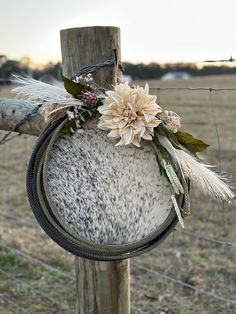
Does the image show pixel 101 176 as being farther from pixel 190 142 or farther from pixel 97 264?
pixel 97 264

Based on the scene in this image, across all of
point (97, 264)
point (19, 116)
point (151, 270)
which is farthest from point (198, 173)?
point (151, 270)

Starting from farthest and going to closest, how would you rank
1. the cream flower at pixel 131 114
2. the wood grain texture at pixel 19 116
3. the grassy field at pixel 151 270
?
the grassy field at pixel 151 270
the wood grain texture at pixel 19 116
the cream flower at pixel 131 114

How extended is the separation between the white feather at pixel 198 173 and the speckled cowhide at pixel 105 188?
0.19 ft

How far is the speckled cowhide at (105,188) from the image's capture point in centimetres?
117

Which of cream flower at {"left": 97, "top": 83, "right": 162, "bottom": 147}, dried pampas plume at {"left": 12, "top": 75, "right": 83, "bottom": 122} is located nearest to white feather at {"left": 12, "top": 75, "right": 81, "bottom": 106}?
dried pampas plume at {"left": 12, "top": 75, "right": 83, "bottom": 122}

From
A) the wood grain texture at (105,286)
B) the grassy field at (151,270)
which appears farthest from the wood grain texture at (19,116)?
the grassy field at (151,270)

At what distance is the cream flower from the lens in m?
1.10

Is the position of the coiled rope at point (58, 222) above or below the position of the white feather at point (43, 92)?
below

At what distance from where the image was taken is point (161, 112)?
1.16m

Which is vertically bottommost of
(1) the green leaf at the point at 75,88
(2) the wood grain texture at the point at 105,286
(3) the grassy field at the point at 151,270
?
(3) the grassy field at the point at 151,270

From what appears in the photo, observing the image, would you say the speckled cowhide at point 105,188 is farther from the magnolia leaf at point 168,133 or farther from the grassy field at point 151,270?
the grassy field at point 151,270

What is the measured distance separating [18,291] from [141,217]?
1973 mm

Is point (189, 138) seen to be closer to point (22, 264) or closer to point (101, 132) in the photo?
point (101, 132)

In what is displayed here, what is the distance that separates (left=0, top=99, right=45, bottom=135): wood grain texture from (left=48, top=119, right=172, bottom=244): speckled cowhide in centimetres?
40
